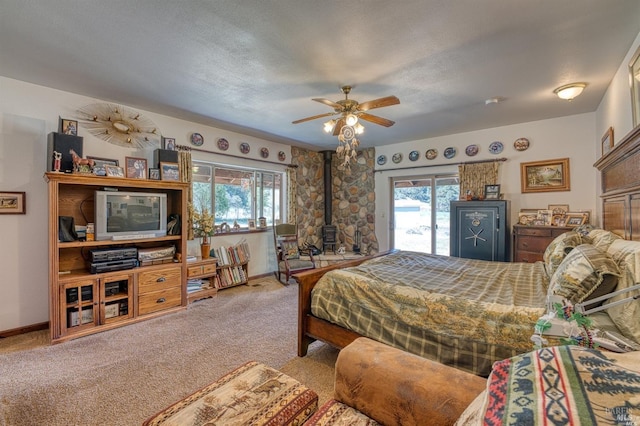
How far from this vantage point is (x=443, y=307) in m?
1.89

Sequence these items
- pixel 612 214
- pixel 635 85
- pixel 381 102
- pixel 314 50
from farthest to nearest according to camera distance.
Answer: pixel 381 102 < pixel 612 214 < pixel 314 50 < pixel 635 85

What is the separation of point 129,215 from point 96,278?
759 millimetres

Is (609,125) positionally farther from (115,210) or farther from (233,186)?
(115,210)

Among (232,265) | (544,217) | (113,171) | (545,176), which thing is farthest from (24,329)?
(545,176)

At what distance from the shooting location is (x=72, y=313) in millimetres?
2855

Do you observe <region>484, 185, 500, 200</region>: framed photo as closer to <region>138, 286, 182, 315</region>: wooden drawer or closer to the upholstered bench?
the upholstered bench

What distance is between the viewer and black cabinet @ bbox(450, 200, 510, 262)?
4.07m

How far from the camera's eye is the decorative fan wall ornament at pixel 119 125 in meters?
3.31

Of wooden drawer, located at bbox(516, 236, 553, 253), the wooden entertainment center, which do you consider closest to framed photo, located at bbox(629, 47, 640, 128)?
wooden drawer, located at bbox(516, 236, 553, 253)

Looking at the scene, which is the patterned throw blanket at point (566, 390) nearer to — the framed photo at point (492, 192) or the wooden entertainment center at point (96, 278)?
the wooden entertainment center at point (96, 278)

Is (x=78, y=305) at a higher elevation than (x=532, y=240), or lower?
lower

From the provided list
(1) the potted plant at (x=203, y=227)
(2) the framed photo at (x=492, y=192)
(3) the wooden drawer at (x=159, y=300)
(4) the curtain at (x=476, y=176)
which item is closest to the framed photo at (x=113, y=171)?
(1) the potted plant at (x=203, y=227)

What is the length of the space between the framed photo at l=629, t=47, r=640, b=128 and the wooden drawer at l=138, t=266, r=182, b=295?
4.67 metres

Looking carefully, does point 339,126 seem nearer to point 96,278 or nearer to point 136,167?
point 136,167
